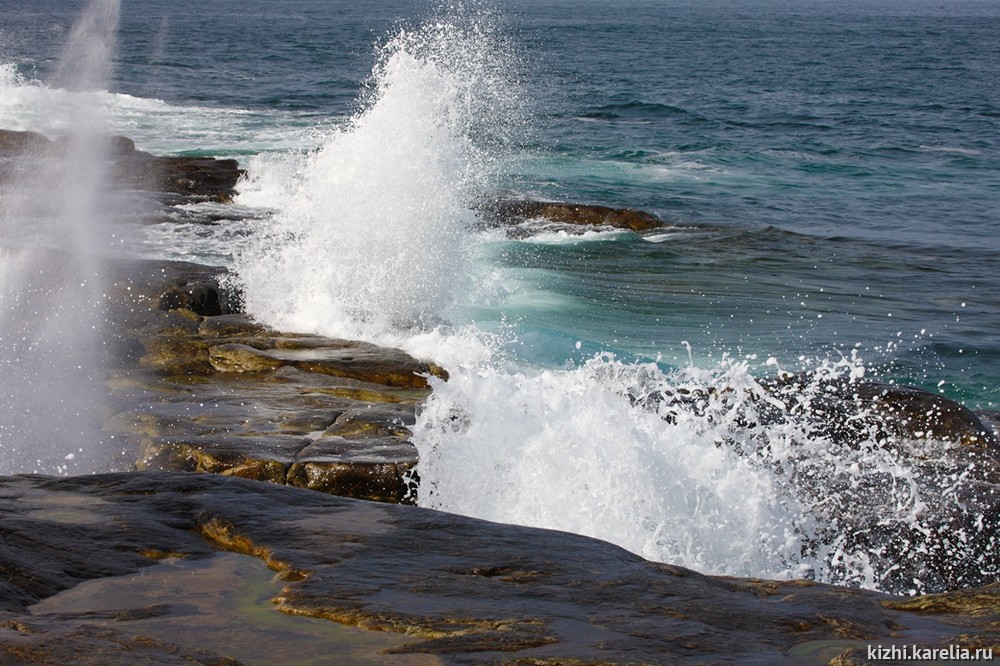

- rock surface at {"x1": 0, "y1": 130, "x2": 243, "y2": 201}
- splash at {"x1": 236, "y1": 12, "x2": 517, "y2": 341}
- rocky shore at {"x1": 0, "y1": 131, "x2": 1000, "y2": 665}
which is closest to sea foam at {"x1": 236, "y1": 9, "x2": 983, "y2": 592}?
rocky shore at {"x1": 0, "y1": 131, "x2": 1000, "y2": 665}

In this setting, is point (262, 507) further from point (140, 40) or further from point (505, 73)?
point (140, 40)

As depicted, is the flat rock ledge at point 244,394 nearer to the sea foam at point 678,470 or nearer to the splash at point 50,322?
the splash at point 50,322

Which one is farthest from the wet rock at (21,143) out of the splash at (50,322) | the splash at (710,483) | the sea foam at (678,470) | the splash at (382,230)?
the splash at (710,483)

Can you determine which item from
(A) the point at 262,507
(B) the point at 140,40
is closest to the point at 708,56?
(B) the point at 140,40

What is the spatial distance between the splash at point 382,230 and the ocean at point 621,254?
0.04 meters

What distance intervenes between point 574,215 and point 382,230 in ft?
21.8

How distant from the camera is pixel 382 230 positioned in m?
13.1

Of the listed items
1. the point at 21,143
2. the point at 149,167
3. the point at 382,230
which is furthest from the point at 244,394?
the point at 21,143

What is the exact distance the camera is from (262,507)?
15.8 ft

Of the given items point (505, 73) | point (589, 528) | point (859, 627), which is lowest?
point (589, 528)

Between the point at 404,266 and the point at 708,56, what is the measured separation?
42.7m

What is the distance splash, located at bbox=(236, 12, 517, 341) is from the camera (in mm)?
11969

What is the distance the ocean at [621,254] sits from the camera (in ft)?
23.5

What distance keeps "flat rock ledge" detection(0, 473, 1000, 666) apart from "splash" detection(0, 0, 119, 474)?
128 inches
